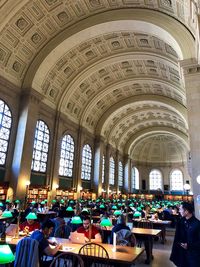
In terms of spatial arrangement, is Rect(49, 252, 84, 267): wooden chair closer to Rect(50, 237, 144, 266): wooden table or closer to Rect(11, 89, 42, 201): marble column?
Rect(50, 237, 144, 266): wooden table

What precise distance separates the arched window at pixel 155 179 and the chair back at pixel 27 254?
42974 millimetres

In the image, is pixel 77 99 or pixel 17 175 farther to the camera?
pixel 77 99

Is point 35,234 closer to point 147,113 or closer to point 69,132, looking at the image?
point 69,132

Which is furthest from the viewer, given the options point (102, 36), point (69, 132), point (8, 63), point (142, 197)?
point (142, 197)

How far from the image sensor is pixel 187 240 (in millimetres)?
3637

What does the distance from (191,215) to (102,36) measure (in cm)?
1512

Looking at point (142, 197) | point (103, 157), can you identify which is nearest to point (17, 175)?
point (103, 157)

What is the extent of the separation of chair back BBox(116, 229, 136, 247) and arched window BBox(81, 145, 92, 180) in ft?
61.9

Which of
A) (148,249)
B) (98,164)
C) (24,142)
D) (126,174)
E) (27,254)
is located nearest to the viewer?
(27,254)

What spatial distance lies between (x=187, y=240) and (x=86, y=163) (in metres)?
21.3

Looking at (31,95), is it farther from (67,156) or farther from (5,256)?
(5,256)

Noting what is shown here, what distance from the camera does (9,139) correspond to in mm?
15039

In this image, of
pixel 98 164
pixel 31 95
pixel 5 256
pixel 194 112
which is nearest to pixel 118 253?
pixel 5 256

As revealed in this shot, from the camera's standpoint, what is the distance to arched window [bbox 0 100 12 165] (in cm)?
1451
